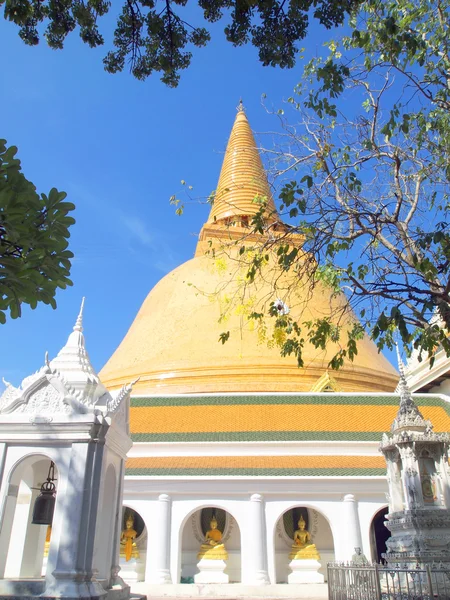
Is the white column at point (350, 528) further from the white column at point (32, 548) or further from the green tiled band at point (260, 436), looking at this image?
the white column at point (32, 548)

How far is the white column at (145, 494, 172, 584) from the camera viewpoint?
11.9 m

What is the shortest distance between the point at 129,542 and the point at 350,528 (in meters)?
5.19

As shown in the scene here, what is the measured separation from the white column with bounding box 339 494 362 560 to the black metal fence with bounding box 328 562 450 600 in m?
4.97

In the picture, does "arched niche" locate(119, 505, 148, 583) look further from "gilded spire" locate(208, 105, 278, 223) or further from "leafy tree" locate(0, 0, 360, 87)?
"gilded spire" locate(208, 105, 278, 223)

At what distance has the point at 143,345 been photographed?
68.4 feet

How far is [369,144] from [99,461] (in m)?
4.82

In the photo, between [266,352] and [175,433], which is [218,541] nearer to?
[175,433]

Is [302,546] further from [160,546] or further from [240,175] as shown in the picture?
[240,175]

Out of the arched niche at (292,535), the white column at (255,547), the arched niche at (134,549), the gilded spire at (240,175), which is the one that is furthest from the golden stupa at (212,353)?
the arched niche at (134,549)

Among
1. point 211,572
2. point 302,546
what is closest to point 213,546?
point 211,572

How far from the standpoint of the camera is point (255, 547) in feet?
39.9

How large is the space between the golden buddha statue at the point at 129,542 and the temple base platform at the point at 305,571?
12.1ft

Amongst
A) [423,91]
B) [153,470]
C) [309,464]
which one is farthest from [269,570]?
[423,91]

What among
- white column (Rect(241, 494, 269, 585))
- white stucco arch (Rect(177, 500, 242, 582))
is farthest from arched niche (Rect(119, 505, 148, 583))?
white column (Rect(241, 494, 269, 585))
